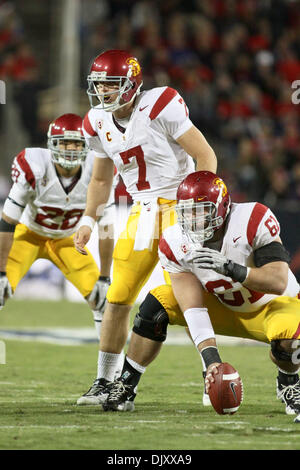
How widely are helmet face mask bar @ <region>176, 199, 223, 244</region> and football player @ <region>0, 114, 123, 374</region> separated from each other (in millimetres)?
1664

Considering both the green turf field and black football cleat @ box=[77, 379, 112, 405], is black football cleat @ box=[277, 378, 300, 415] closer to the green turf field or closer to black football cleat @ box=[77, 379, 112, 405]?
the green turf field

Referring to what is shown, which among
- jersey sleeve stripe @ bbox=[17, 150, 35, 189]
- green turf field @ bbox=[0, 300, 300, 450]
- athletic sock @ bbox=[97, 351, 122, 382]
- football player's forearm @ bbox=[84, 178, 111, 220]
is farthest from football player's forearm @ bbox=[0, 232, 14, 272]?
athletic sock @ bbox=[97, 351, 122, 382]

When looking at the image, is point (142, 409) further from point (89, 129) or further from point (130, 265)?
point (89, 129)

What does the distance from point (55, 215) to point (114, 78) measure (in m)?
1.70

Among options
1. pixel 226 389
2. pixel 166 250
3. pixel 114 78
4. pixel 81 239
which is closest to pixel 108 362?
pixel 81 239

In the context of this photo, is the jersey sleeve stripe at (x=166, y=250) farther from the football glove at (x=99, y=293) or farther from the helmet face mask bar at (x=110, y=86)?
the football glove at (x=99, y=293)

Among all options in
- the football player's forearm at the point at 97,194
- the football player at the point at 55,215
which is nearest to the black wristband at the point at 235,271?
the football player's forearm at the point at 97,194

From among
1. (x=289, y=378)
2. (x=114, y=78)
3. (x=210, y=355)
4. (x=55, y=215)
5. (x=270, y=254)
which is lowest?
(x=289, y=378)

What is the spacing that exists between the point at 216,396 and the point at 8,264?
2482 mm

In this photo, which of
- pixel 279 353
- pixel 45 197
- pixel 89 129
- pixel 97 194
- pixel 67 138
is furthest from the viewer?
pixel 45 197

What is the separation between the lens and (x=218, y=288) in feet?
14.7

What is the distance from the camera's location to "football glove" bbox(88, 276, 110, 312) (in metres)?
6.03

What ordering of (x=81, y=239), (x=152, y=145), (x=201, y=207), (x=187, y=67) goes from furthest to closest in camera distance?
(x=187, y=67), (x=81, y=239), (x=152, y=145), (x=201, y=207)

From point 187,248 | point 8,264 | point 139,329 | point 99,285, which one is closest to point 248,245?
point 187,248
